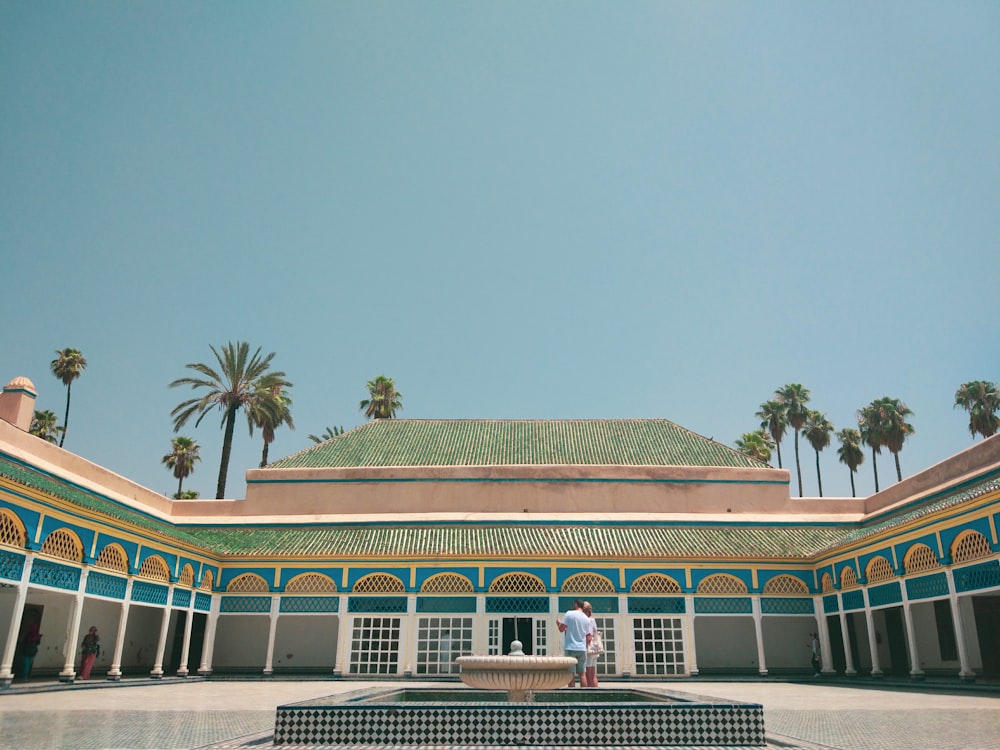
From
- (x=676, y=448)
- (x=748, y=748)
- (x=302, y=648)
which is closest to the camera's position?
(x=748, y=748)

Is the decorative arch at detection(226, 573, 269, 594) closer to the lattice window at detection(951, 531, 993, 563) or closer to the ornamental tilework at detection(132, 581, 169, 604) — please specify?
the ornamental tilework at detection(132, 581, 169, 604)

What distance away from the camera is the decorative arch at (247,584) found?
2188cm

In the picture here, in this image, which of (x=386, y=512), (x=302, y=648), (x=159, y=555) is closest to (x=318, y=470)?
(x=386, y=512)

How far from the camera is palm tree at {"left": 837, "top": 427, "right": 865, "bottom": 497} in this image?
4831 cm

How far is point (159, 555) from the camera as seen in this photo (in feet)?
61.5

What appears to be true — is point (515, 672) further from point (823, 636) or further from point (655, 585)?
point (823, 636)

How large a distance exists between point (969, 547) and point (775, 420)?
3633 centimetres

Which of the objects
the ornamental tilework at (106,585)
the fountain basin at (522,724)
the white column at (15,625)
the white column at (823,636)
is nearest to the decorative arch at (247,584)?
the ornamental tilework at (106,585)

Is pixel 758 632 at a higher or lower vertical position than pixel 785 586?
lower

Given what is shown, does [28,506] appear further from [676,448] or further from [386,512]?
[676,448]

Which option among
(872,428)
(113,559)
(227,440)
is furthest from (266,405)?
(872,428)

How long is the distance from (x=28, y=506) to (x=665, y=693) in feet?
38.7

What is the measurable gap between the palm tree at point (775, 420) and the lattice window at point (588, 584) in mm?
32055

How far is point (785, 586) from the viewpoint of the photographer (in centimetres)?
2195
